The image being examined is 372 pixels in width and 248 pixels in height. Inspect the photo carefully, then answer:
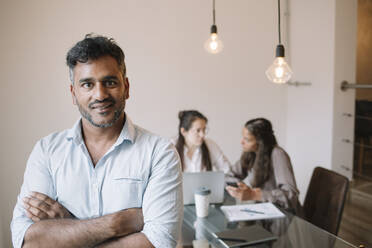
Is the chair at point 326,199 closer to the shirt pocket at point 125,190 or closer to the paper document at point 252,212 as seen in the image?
the paper document at point 252,212

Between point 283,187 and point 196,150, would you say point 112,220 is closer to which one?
point 283,187

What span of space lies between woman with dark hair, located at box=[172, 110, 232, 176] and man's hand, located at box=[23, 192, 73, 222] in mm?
1378

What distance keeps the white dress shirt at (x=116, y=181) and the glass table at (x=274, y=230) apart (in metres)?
0.46

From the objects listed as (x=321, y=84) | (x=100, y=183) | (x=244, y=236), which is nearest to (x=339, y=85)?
(x=321, y=84)

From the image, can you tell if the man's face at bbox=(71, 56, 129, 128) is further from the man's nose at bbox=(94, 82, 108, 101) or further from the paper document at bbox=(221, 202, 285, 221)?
the paper document at bbox=(221, 202, 285, 221)

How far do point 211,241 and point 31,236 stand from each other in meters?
0.81

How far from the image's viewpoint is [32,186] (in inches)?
48.5

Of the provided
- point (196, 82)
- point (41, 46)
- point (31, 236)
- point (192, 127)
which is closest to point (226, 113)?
point (196, 82)

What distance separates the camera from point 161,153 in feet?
4.00

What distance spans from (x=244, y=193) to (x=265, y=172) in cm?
32

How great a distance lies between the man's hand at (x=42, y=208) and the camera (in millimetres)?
1180

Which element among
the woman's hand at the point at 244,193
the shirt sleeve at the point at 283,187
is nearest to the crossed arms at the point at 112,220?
the woman's hand at the point at 244,193

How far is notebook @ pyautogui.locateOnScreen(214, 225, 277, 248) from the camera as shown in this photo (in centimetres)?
144

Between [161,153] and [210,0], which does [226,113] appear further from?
[161,153]
